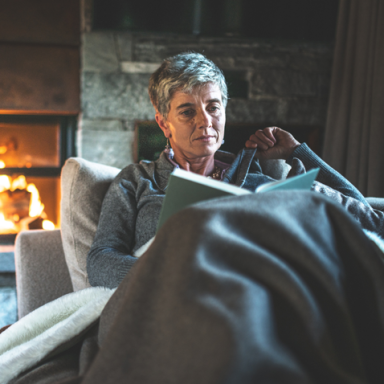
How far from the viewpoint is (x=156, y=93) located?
50.0 inches

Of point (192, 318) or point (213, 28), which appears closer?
point (192, 318)

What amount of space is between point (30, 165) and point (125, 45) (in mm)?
945

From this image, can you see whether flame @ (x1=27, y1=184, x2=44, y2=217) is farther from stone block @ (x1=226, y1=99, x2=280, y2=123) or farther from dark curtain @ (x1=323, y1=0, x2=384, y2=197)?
dark curtain @ (x1=323, y1=0, x2=384, y2=197)

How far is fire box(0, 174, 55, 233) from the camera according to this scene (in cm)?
226

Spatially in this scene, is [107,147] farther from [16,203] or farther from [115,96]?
[16,203]

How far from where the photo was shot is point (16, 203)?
7.47ft

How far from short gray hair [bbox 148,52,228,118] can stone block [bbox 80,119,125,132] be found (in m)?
1.04

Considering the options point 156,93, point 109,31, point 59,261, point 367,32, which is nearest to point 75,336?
point 59,261

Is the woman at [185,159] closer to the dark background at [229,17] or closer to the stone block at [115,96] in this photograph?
the stone block at [115,96]

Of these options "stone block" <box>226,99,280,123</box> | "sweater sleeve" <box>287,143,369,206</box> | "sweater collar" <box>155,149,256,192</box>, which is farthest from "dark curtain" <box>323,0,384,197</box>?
"sweater collar" <box>155,149,256,192</box>

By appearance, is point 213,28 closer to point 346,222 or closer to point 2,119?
point 2,119

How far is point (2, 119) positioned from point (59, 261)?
4.97ft

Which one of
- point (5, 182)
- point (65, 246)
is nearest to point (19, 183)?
point (5, 182)

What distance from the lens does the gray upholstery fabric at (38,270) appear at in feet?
3.52
